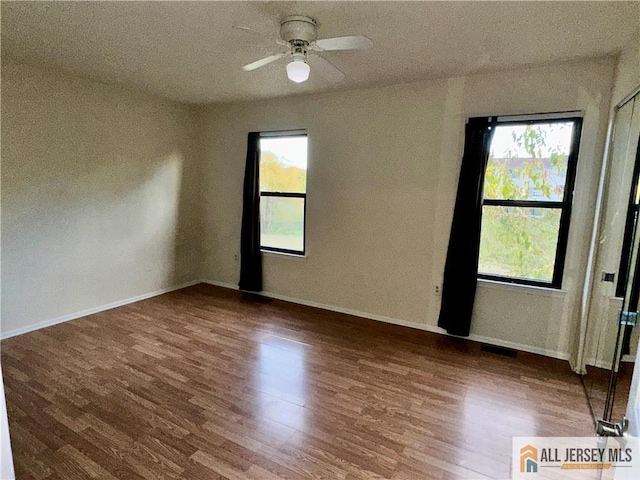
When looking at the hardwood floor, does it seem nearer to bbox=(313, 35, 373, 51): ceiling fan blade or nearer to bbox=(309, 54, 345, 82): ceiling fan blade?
bbox=(313, 35, 373, 51): ceiling fan blade

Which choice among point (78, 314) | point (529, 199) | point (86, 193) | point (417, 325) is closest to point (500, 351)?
point (417, 325)

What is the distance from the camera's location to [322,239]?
13.8 ft

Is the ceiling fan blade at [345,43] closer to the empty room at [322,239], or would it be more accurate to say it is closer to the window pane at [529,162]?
the empty room at [322,239]

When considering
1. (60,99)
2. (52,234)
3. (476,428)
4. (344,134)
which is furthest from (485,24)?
(52,234)

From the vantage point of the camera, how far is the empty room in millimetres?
2025

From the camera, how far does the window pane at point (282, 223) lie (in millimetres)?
4434

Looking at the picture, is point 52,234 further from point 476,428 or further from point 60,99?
point 476,428

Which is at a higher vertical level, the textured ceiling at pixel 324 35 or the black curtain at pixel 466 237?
the textured ceiling at pixel 324 35

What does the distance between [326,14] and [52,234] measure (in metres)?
3.40

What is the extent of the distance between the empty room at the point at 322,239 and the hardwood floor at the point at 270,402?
0.02 m

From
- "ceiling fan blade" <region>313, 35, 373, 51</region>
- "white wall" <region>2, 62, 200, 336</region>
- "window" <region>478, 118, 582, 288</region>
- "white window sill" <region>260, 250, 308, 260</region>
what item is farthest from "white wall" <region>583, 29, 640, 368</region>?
"white wall" <region>2, 62, 200, 336</region>

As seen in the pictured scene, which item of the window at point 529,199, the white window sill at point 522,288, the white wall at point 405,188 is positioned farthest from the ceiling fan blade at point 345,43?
the white window sill at point 522,288

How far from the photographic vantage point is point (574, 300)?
3047mm

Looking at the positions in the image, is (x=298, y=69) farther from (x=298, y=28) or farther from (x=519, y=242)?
(x=519, y=242)
